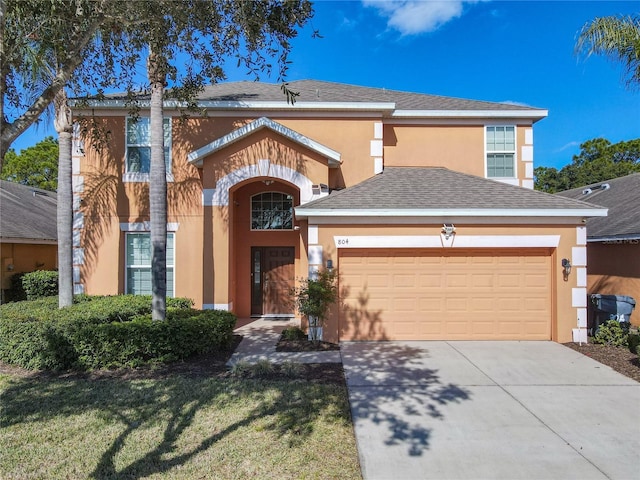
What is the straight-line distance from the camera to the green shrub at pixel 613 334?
841 cm

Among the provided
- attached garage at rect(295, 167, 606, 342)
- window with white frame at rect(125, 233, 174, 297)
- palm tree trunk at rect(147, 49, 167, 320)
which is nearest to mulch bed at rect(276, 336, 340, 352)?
attached garage at rect(295, 167, 606, 342)

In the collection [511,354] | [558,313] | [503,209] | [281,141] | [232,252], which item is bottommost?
[511,354]

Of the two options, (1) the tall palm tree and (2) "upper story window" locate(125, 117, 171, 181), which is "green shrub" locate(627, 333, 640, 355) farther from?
(2) "upper story window" locate(125, 117, 171, 181)

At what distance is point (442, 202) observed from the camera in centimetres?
905

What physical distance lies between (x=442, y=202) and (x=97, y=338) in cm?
795

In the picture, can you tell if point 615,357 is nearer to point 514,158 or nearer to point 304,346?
point 304,346

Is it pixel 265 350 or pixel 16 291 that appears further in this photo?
pixel 16 291

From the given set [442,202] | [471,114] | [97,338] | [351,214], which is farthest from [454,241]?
[97,338]

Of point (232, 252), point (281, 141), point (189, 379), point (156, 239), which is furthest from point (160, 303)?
point (281, 141)

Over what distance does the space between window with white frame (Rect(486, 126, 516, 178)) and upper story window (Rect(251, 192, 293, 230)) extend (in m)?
6.69

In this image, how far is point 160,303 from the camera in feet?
25.8

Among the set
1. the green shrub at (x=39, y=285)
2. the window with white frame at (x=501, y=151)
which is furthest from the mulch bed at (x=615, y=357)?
the green shrub at (x=39, y=285)

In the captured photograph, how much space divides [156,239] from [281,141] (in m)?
4.21

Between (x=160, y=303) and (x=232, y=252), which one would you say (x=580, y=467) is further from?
(x=232, y=252)
